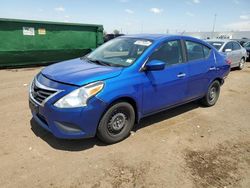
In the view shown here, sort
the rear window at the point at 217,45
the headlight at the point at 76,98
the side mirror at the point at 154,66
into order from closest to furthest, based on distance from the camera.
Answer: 1. the headlight at the point at 76,98
2. the side mirror at the point at 154,66
3. the rear window at the point at 217,45

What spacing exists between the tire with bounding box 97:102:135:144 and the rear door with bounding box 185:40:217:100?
64.2 inches

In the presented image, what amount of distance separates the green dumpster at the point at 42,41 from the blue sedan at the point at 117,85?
6825 mm

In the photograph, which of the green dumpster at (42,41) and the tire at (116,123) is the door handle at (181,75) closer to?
the tire at (116,123)

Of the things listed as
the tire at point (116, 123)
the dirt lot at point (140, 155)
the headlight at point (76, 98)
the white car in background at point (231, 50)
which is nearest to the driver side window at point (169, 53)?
the tire at point (116, 123)

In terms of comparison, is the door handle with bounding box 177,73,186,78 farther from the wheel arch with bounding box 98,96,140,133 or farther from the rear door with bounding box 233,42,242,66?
the rear door with bounding box 233,42,242,66

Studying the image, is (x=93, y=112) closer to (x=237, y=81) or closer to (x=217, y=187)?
(x=217, y=187)

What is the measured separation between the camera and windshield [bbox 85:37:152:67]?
434cm

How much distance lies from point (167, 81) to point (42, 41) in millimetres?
8342

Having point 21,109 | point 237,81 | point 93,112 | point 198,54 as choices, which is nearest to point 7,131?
point 21,109

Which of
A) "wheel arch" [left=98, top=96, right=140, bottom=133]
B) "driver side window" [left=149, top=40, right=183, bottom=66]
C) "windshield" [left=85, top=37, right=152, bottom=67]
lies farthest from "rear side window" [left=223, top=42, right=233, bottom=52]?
"wheel arch" [left=98, top=96, right=140, bottom=133]

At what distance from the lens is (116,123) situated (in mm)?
4031

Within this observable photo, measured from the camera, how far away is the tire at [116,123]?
12.5 feet

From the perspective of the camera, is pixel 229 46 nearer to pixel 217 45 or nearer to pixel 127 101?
pixel 217 45

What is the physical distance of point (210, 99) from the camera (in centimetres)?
620
